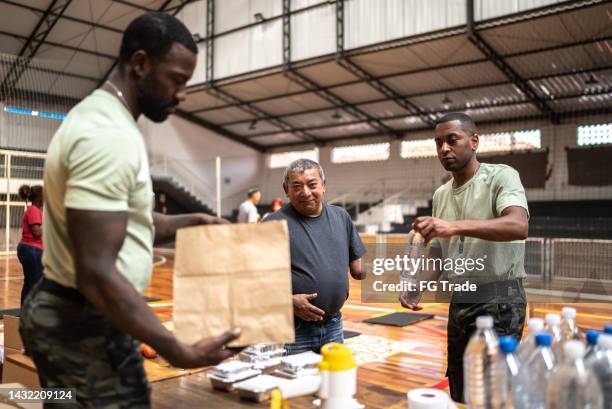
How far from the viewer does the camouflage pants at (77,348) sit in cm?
97

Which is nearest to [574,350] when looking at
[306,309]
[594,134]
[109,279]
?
[109,279]

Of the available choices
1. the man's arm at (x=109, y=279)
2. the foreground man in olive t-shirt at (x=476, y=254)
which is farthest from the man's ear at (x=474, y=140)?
the man's arm at (x=109, y=279)

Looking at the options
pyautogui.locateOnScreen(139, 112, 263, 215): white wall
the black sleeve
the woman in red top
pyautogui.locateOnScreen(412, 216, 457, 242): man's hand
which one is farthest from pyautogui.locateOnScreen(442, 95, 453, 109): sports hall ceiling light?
pyautogui.locateOnScreen(412, 216, 457, 242): man's hand

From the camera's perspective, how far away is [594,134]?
1383 centimetres

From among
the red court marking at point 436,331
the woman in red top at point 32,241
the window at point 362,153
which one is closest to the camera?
the woman in red top at point 32,241

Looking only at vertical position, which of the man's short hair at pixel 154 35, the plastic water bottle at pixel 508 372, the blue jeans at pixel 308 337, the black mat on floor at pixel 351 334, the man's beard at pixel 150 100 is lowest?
the black mat on floor at pixel 351 334

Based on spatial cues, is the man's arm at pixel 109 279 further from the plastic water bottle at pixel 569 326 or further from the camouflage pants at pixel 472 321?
the camouflage pants at pixel 472 321

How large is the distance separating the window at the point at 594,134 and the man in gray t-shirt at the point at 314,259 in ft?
44.5

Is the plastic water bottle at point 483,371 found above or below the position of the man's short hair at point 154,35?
below

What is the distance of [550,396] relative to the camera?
1.00 meters

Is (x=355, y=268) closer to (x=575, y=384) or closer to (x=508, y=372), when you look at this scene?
(x=508, y=372)

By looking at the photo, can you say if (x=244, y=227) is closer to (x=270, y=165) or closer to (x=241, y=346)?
(x=241, y=346)

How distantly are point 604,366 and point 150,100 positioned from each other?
3.45 feet

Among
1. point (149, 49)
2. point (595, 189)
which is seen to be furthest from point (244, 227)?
point (595, 189)
